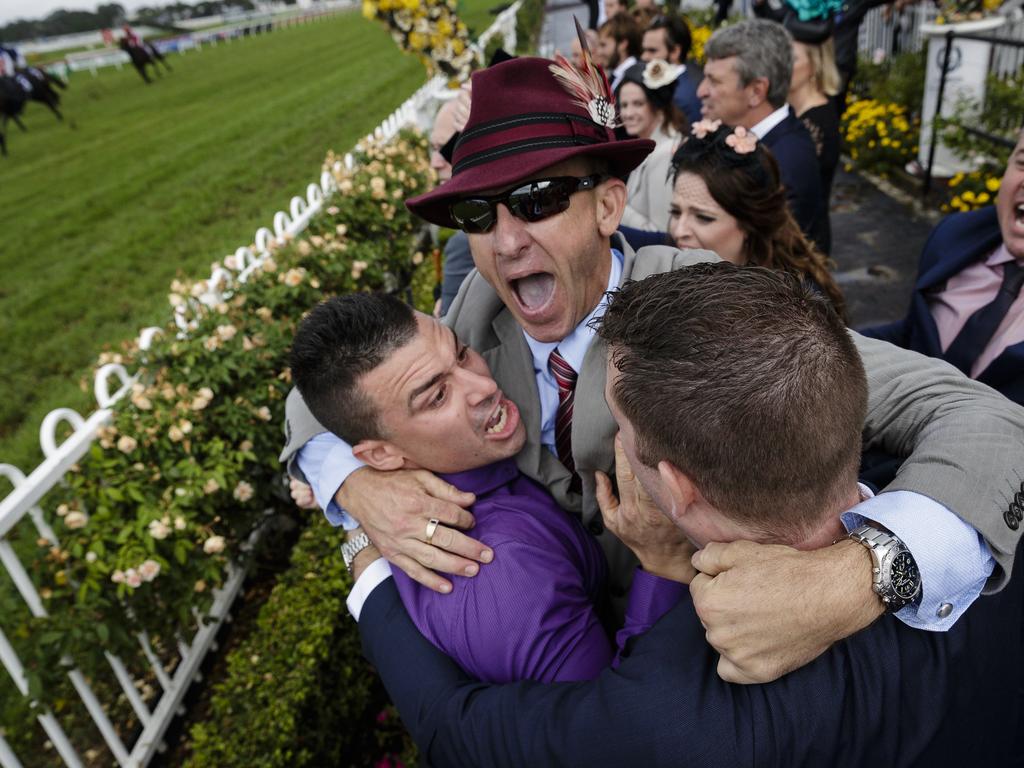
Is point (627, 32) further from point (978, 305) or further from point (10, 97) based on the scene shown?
point (10, 97)

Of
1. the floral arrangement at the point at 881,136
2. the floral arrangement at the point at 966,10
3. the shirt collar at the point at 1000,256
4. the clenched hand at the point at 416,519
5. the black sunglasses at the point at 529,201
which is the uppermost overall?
the black sunglasses at the point at 529,201

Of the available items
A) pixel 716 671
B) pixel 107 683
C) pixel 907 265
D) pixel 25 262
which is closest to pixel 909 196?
pixel 907 265

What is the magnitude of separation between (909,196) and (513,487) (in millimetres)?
7420

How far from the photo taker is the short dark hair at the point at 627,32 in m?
7.32

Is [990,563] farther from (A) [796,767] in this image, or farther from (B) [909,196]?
(B) [909,196]

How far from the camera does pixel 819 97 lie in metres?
4.82

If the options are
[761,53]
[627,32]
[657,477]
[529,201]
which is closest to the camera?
[657,477]

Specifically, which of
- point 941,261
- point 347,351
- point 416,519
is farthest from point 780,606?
point 941,261

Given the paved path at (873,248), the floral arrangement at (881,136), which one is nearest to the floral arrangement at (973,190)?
the paved path at (873,248)

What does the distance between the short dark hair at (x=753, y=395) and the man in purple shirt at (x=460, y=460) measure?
444 mm

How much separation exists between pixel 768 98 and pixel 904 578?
3410 mm

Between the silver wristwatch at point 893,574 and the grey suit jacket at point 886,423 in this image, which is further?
the grey suit jacket at point 886,423

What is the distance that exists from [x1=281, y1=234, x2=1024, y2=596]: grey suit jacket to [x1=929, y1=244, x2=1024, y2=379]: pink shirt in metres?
0.76

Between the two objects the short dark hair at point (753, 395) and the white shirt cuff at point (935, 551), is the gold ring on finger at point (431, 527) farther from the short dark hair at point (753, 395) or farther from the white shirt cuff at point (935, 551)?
the white shirt cuff at point (935, 551)
